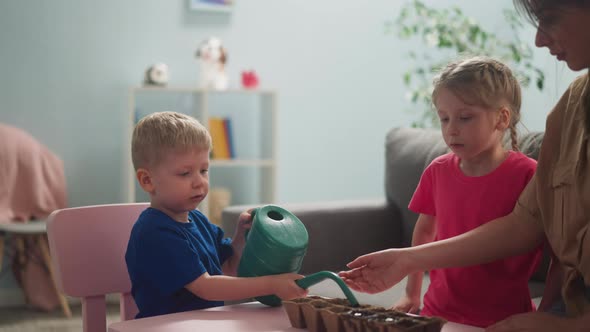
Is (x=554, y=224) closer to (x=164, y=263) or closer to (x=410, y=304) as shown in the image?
(x=410, y=304)

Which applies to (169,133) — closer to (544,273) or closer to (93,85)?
(544,273)

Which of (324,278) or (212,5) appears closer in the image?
(324,278)

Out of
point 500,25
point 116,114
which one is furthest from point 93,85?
point 500,25

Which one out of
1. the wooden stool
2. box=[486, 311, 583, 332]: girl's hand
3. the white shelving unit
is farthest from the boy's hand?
the white shelving unit

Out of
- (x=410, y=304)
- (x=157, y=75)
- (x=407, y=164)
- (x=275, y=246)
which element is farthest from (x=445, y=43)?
(x=275, y=246)

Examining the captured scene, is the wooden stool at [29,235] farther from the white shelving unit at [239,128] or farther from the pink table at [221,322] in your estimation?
the pink table at [221,322]

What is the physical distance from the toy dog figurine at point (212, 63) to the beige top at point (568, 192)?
310 cm

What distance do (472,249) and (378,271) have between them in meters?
0.19

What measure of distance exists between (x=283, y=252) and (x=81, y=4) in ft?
10.8

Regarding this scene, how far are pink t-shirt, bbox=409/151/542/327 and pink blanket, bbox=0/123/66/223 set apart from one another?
2.66 meters

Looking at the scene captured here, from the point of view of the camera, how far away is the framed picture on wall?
15.1 ft

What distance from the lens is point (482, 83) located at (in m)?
1.68

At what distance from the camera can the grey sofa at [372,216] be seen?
274 cm

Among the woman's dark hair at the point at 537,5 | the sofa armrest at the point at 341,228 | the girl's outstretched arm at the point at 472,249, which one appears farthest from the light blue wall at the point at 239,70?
the woman's dark hair at the point at 537,5
